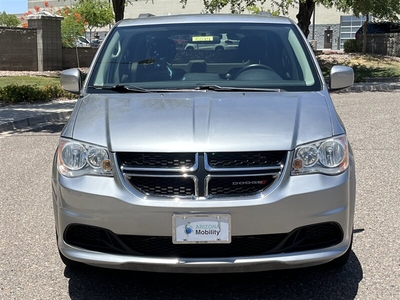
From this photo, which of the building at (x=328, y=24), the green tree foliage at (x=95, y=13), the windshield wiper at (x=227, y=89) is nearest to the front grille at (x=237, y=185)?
the windshield wiper at (x=227, y=89)

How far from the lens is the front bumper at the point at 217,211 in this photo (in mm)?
3529

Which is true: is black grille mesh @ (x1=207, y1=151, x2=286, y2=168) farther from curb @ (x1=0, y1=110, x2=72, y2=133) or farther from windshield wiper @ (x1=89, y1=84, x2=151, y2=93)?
curb @ (x1=0, y1=110, x2=72, y2=133)

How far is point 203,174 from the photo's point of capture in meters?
3.59

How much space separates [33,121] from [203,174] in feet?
31.8

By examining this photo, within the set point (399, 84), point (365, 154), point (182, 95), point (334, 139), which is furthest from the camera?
point (399, 84)

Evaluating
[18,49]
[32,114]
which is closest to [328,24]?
[18,49]

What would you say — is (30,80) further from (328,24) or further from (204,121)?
(328,24)

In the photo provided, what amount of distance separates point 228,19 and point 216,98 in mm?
1392

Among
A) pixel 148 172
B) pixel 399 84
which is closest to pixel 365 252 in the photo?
pixel 148 172

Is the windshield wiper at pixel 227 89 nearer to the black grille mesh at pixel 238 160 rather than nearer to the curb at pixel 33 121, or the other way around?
the black grille mesh at pixel 238 160

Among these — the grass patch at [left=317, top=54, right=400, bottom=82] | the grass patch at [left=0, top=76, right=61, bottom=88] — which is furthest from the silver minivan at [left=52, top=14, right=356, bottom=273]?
the grass patch at [left=317, top=54, right=400, bottom=82]

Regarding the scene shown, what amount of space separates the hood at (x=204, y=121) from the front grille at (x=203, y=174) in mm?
56

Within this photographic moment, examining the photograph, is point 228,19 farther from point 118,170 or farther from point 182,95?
point 118,170

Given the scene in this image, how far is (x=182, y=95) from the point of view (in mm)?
4480
